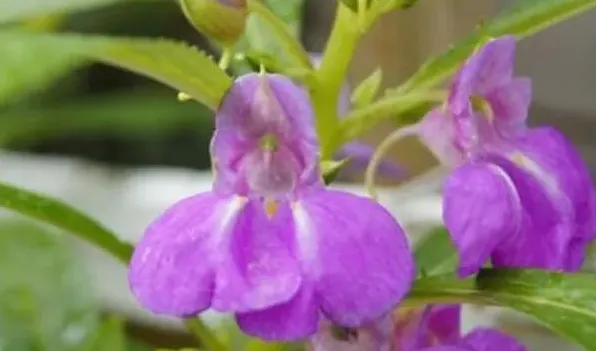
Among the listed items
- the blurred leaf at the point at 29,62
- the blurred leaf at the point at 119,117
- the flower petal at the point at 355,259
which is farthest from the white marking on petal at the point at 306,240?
the blurred leaf at the point at 119,117

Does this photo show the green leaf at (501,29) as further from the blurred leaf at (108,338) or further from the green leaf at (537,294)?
the blurred leaf at (108,338)

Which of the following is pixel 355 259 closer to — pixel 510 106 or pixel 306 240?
pixel 306 240

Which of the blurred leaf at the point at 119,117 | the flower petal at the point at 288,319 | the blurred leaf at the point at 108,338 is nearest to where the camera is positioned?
the flower petal at the point at 288,319

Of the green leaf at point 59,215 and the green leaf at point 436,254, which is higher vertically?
the green leaf at point 59,215

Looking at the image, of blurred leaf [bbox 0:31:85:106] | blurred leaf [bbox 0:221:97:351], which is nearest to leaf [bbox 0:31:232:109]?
blurred leaf [bbox 0:31:85:106]

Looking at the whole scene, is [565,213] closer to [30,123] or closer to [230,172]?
[230,172]

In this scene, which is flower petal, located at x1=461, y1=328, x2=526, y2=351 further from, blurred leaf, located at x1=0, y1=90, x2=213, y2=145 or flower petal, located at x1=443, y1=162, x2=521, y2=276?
blurred leaf, located at x1=0, y1=90, x2=213, y2=145

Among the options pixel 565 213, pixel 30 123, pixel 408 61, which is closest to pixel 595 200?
pixel 565 213
